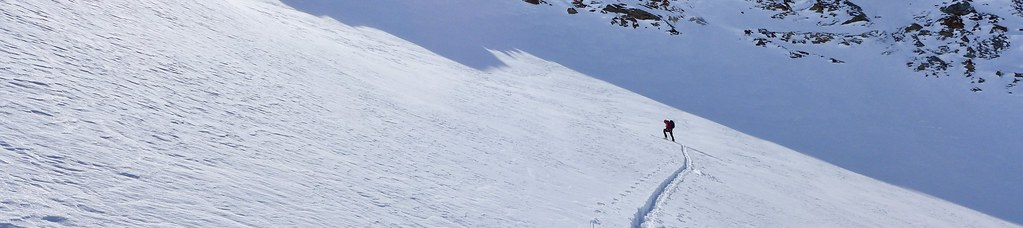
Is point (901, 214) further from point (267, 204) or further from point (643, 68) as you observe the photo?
point (643, 68)

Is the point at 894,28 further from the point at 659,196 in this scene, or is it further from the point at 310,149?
the point at 310,149

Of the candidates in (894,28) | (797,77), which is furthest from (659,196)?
(894,28)

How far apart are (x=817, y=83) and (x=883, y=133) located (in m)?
5.99

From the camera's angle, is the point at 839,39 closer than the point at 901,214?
No

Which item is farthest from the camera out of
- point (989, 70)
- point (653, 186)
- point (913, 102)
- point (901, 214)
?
point (989, 70)

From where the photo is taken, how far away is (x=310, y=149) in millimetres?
8508

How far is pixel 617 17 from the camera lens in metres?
39.8

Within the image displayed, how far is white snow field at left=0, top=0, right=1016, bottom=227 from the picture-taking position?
5.52 metres

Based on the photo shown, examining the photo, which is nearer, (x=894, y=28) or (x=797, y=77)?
(x=797, y=77)

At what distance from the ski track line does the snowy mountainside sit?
82.2 ft

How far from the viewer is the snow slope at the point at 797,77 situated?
2561cm

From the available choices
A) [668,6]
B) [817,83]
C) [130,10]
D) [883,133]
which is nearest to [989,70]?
[817,83]

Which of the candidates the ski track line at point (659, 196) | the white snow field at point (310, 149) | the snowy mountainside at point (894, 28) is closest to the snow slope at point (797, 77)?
the snowy mountainside at point (894, 28)

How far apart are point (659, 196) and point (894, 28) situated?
35.0 metres
